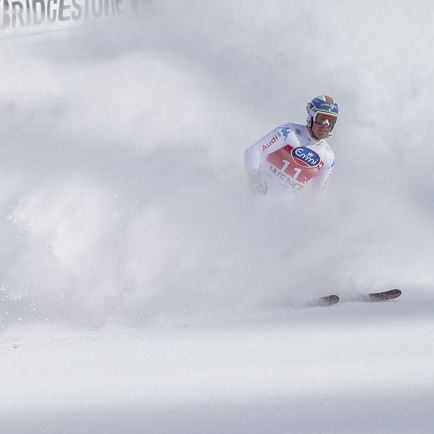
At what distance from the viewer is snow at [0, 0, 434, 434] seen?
3885mm

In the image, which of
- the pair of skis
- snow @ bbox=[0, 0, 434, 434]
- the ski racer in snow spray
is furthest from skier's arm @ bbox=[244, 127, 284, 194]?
the pair of skis

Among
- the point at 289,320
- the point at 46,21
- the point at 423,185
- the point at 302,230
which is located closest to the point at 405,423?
the point at 289,320

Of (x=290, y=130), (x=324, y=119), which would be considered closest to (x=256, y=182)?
(x=290, y=130)

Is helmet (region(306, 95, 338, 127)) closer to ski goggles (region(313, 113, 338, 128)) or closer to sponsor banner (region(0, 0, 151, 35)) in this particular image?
ski goggles (region(313, 113, 338, 128))

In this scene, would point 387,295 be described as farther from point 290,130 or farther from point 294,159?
point 290,130

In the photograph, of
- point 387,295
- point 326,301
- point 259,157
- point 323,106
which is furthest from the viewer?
point 259,157

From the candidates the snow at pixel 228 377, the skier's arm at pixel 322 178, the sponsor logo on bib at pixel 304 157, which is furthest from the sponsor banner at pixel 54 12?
the snow at pixel 228 377

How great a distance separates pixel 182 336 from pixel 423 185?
244 inches

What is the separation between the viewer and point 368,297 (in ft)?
20.6

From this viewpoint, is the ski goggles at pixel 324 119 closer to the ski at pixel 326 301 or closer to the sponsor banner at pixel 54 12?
the ski at pixel 326 301

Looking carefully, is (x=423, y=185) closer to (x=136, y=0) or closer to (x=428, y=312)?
(x=428, y=312)

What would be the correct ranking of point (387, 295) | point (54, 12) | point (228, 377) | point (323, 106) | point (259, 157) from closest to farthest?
point (228, 377) → point (387, 295) → point (323, 106) → point (259, 157) → point (54, 12)

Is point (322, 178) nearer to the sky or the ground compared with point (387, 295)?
nearer to the sky

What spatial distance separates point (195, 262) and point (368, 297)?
114 centimetres
